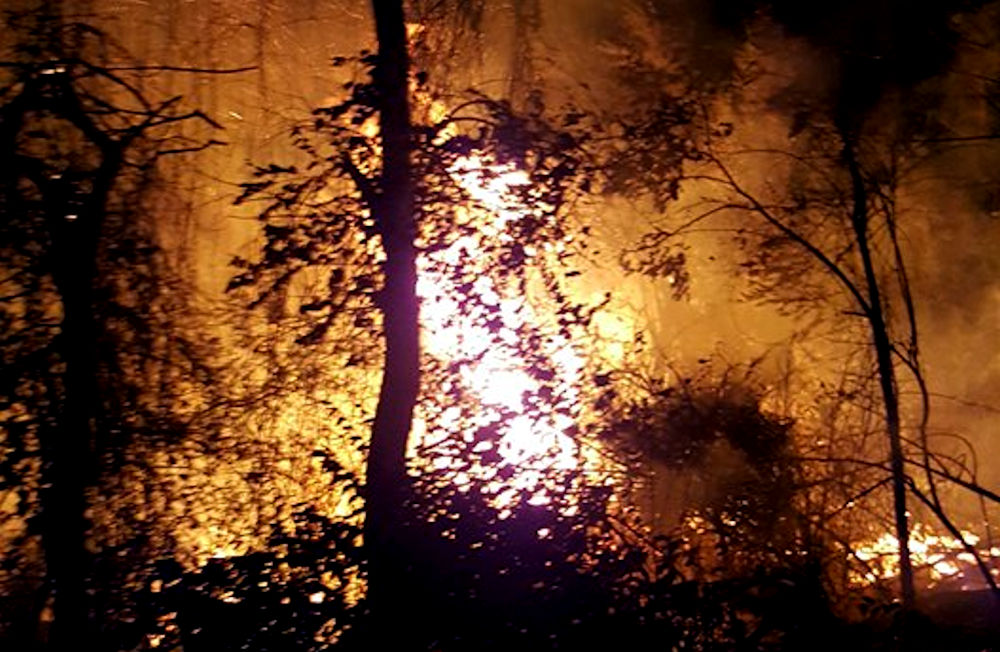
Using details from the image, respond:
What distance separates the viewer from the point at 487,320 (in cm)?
475

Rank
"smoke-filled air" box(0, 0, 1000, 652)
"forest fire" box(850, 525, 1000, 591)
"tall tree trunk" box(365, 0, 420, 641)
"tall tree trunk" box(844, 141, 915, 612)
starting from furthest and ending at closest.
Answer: "forest fire" box(850, 525, 1000, 591), "tall tree trunk" box(844, 141, 915, 612), "tall tree trunk" box(365, 0, 420, 641), "smoke-filled air" box(0, 0, 1000, 652)

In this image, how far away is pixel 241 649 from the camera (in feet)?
12.5

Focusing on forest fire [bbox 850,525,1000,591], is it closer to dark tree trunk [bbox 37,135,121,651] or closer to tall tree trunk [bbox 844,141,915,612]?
tall tree trunk [bbox 844,141,915,612]

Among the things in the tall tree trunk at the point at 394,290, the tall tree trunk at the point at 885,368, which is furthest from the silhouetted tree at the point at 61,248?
the tall tree trunk at the point at 885,368

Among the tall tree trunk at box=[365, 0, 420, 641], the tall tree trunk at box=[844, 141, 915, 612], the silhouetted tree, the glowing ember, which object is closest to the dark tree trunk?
the silhouetted tree

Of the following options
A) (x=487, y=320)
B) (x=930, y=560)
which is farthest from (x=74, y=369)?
(x=930, y=560)

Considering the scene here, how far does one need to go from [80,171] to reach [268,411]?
2.02 meters

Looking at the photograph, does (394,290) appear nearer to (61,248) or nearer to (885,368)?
(61,248)

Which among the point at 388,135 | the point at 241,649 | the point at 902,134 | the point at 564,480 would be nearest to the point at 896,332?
the point at 902,134

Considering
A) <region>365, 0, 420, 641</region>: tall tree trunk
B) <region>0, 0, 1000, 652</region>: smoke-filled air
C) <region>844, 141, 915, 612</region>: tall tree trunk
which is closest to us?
<region>0, 0, 1000, 652</region>: smoke-filled air

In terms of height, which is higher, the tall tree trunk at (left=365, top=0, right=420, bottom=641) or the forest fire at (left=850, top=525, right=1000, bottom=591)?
the tall tree trunk at (left=365, top=0, right=420, bottom=641)

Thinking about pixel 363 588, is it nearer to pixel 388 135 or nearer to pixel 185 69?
pixel 388 135

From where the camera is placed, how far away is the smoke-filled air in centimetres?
416

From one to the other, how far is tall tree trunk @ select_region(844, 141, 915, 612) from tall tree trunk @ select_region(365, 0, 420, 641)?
11.9 ft
